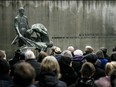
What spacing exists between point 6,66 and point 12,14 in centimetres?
1328

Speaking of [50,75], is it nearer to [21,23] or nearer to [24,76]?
[24,76]

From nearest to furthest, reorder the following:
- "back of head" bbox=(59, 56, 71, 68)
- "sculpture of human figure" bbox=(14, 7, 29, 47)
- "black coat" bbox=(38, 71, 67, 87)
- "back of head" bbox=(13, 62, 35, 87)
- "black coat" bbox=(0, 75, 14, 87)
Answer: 1. "back of head" bbox=(13, 62, 35, 87)
2. "black coat" bbox=(38, 71, 67, 87)
3. "black coat" bbox=(0, 75, 14, 87)
4. "back of head" bbox=(59, 56, 71, 68)
5. "sculpture of human figure" bbox=(14, 7, 29, 47)

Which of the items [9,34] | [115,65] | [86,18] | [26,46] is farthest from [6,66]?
[86,18]

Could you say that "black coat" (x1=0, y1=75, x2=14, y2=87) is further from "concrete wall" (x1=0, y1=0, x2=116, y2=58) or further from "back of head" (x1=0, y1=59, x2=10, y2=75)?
"concrete wall" (x1=0, y1=0, x2=116, y2=58)

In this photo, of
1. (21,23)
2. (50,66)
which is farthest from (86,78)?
(21,23)

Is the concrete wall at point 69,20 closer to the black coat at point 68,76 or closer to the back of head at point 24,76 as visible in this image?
the black coat at point 68,76

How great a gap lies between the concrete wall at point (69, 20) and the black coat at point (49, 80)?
519 inches

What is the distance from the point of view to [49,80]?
4848mm

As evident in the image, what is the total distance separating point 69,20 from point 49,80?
14283mm

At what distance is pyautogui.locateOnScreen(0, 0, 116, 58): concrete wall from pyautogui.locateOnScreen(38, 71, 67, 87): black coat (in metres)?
13.2

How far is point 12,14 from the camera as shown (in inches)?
718

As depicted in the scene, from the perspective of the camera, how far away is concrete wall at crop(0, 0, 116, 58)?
18234 mm

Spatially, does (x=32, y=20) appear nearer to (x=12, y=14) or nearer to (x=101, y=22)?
(x=12, y=14)

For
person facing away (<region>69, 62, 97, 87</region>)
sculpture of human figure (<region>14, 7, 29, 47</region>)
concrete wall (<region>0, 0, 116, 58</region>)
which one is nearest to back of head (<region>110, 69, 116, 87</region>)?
person facing away (<region>69, 62, 97, 87</region>)
